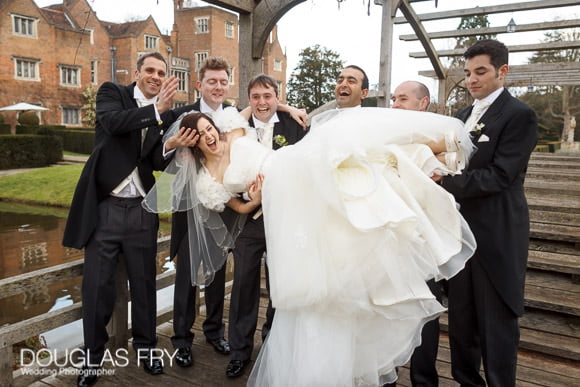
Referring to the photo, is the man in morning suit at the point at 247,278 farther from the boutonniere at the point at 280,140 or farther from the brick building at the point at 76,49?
the brick building at the point at 76,49

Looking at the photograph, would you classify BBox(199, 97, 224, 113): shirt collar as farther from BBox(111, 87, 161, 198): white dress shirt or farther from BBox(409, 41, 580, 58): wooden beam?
BBox(409, 41, 580, 58): wooden beam

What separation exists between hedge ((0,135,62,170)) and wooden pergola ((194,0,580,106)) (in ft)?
55.9

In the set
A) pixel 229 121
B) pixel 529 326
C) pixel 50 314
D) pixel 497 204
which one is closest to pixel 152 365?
pixel 50 314

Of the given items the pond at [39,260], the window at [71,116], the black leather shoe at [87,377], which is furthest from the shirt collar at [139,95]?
the window at [71,116]

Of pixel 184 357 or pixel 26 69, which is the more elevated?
pixel 26 69

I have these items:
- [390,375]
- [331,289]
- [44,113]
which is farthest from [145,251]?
[44,113]

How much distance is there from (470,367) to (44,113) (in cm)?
3073

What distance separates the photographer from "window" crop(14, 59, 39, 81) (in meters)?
26.2

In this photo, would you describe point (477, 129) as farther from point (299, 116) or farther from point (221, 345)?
point (221, 345)

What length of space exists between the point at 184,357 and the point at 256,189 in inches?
57.5

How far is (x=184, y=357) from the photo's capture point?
322 cm

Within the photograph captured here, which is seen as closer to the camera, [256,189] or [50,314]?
[256,189]

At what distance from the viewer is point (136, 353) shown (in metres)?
3.29

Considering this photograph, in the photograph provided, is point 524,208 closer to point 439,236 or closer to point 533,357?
point 439,236
